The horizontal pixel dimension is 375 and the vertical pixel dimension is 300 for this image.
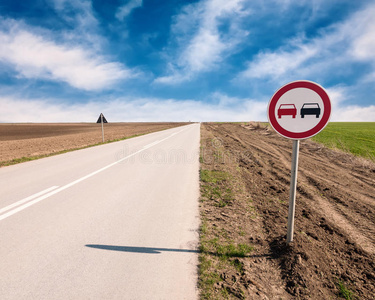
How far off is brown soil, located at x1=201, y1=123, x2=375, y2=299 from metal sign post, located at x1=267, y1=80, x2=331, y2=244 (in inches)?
35.2

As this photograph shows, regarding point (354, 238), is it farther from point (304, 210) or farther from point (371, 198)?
point (371, 198)

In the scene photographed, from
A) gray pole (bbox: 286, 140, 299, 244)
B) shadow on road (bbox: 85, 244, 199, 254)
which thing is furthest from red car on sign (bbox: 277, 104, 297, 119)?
shadow on road (bbox: 85, 244, 199, 254)

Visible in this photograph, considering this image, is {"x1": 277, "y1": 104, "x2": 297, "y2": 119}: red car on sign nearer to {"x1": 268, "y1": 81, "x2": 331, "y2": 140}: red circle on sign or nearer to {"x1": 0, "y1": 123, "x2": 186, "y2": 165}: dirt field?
{"x1": 268, "y1": 81, "x2": 331, "y2": 140}: red circle on sign

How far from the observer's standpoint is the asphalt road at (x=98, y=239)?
2252mm

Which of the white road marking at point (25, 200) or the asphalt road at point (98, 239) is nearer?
the asphalt road at point (98, 239)

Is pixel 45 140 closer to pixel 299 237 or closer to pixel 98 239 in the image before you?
pixel 98 239

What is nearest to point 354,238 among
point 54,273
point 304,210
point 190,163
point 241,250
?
point 304,210

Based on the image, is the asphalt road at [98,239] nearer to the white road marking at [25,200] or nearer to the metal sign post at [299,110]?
the white road marking at [25,200]

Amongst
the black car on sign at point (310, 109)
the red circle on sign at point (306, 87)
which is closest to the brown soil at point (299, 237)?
the red circle on sign at point (306, 87)

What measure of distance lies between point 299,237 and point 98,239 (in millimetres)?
3035

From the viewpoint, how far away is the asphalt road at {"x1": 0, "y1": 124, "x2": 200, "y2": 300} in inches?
88.7

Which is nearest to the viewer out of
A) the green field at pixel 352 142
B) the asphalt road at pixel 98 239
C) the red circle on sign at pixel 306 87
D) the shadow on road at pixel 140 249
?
the asphalt road at pixel 98 239

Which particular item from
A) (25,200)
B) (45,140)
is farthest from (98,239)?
(45,140)

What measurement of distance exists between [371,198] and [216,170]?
14.3 feet
